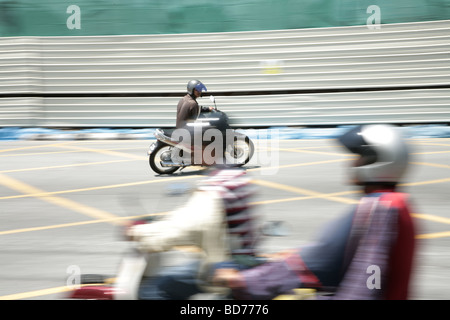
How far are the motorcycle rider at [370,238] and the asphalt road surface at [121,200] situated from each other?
343 mm

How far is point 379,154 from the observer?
2.60 meters

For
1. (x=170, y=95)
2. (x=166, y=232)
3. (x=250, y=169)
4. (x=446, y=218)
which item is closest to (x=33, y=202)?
(x=250, y=169)

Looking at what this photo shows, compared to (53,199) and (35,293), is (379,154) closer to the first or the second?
(35,293)

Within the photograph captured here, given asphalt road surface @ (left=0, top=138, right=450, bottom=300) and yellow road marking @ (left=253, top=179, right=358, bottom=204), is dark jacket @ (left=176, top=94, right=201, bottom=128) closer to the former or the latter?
asphalt road surface @ (left=0, top=138, right=450, bottom=300)

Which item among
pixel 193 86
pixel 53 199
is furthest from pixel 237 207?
pixel 193 86

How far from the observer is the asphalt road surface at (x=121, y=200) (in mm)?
5324

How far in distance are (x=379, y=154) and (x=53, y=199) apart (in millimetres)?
6679

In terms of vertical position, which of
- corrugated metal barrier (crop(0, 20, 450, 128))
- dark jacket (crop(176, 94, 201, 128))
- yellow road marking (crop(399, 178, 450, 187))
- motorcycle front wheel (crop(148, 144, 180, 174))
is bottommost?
yellow road marking (crop(399, 178, 450, 187))

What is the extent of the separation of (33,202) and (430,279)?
547 centimetres

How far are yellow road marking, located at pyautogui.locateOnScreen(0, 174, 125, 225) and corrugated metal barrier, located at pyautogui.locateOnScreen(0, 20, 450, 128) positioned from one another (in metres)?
6.06

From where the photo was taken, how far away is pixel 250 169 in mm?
10969

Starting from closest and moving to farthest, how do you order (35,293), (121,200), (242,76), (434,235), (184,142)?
(35,293)
(434,235)
(121,200)
(184,142)
(242,76)

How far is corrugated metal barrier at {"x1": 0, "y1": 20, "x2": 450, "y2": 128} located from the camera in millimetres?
15023

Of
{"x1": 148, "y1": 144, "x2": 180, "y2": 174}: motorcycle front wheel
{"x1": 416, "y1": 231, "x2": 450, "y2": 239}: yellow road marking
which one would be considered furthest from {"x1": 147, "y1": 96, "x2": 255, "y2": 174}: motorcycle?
{"x1": 416, "y1": 231, "x2": 450, "y2": 239}: yellow road marking
